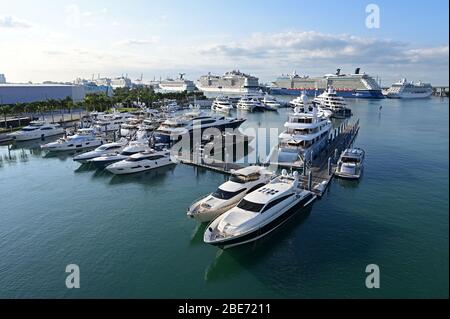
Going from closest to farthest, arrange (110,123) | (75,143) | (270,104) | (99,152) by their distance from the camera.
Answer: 1. (99,152)
2. (75,143)
3. (110,123)
4. (270,104)

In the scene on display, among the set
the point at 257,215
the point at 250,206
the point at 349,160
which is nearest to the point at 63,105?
the point at 349,160

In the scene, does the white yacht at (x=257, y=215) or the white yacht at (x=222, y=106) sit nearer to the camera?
the white yacht at (x=257, y=215)

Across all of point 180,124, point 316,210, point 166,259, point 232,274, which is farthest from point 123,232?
point 180,124

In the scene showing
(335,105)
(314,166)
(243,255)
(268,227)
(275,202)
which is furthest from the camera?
(335,105)

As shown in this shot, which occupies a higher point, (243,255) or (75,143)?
(75,143)

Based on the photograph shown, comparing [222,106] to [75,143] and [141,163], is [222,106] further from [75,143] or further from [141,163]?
[141,163]

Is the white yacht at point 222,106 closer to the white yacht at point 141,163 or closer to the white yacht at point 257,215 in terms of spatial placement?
the white yacht at point 141,163

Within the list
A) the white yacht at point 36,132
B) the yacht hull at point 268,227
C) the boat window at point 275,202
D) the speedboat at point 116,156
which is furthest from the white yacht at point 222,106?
the boat window at point 275,202

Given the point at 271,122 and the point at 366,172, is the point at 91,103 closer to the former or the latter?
the point at 271,122
